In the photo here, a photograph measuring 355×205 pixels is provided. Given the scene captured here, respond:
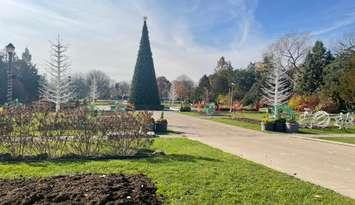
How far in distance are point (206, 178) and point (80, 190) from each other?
98.2 inches

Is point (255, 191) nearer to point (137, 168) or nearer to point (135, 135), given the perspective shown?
point (137, 168)

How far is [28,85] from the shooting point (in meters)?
68.9

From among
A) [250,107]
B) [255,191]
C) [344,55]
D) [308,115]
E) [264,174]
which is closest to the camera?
[255,191]

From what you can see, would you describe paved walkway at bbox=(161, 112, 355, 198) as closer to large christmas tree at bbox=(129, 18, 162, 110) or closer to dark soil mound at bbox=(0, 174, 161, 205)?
dark soil mound at bbox=(0, 174, 161, 205)

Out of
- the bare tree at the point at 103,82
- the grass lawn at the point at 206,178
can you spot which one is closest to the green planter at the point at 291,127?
the grass lawn at the point at 206,178

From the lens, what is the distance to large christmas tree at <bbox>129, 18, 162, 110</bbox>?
51969 mm

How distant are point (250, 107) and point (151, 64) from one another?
15.7 m

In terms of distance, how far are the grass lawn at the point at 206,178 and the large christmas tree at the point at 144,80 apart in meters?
41.3

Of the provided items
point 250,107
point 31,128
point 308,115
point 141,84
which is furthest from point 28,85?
point 31,128

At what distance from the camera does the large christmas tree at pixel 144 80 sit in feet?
171

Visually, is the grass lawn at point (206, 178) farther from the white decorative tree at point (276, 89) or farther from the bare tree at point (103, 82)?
the bare tree at point (103, 82)

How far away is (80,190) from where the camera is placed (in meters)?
5.90

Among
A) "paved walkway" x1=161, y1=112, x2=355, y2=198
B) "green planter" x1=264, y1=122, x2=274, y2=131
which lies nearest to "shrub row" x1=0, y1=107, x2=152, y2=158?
"paved walkway" x1=161, y1=112, x2=355, y2=198

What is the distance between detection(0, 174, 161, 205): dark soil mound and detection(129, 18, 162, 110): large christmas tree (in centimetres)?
4495
